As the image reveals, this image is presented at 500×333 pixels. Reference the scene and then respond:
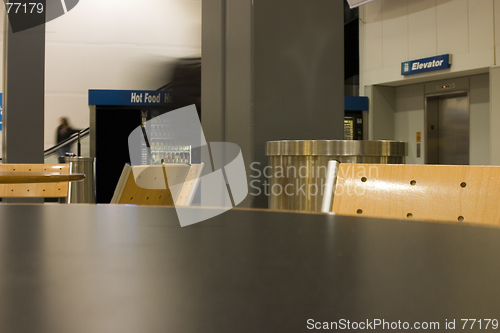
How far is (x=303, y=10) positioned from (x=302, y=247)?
254cm

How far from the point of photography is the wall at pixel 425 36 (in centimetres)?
708

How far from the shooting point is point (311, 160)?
6.78 ft

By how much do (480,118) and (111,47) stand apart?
6.59m

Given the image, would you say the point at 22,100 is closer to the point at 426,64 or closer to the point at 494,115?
the point at 426,64

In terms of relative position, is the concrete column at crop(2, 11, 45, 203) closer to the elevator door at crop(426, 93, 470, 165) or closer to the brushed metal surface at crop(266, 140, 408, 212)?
the brushed metal surface at crop(266, 140, 408, 212)

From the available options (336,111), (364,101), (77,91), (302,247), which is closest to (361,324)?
(302,247)

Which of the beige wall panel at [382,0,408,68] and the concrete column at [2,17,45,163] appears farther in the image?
the beige wall panel at [382,0,408,68]

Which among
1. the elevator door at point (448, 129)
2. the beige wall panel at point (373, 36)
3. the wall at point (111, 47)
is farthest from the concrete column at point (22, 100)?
the elevator door at point (448, 129)

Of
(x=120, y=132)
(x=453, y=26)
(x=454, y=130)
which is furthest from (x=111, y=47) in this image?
(x=454, y=130)

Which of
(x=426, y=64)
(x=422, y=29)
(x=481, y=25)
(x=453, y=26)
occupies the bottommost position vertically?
(x=426, y=64)

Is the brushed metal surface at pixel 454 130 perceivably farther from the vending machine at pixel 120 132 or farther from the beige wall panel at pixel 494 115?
the vending machine at pixel 120 132

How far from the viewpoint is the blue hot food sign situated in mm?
7466

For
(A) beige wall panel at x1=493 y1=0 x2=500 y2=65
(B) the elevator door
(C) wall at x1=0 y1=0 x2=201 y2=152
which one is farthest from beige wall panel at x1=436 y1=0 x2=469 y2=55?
(C) wall at x1=0 y1=0 x2=201 y2=152

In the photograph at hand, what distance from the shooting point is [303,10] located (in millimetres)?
2742
